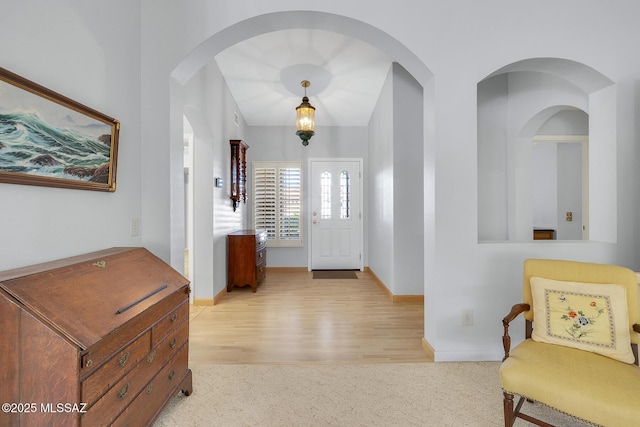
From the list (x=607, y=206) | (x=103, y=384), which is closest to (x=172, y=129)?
(x=103, y=384)

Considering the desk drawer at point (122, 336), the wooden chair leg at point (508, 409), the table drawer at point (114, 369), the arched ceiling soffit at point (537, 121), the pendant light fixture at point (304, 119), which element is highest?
the pendant light fixture at point (304, 119)

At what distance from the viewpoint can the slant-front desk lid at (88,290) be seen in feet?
3.62

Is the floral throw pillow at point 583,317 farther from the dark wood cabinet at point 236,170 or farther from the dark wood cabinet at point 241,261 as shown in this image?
the dark wood cabinet at point 236,170

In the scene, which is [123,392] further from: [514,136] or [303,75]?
[514,136]

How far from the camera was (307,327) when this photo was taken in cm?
317

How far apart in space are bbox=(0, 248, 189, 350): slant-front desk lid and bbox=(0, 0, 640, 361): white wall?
0.69 metres

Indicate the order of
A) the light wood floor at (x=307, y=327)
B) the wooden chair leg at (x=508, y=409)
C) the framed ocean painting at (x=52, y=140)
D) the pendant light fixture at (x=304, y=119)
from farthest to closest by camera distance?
the pendant light fixture at (x=304, y=119), the light wood floor at (x=307, y=327), the wooden chair leg at (x=508, y=409), the framed ocean painting at (x=52, y=140)

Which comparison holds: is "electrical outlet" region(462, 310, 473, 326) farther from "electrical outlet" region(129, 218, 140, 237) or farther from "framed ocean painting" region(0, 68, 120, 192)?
"framed ocean painting" region(0, 68, 120, 192)

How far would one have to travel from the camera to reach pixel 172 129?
7.77 ft

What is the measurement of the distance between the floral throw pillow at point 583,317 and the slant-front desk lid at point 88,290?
7.34 ft

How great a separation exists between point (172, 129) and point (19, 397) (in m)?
1.85

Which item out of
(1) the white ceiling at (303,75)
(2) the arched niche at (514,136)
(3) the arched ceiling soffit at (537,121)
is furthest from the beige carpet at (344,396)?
(1) the white ceiling at (303,75)

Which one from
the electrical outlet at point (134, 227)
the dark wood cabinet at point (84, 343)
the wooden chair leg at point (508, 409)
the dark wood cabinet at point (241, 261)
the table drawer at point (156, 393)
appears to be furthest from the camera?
the dark wood cabinet at point (241, 261)

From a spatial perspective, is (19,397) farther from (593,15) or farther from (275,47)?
(593,15)
